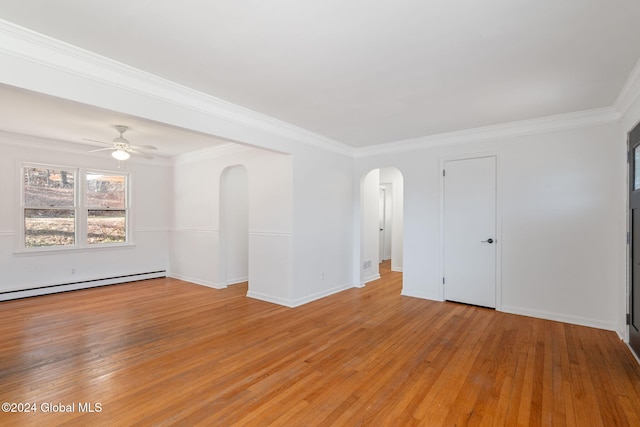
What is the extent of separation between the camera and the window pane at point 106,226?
19.1ft

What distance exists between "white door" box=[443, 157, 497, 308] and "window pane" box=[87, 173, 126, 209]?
6.25 metres

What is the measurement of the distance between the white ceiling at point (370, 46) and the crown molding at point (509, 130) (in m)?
0.21

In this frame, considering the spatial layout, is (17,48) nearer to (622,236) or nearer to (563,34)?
(563,34)

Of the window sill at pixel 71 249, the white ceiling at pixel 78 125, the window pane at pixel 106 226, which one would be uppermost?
the white ceiling at pixel 78 125

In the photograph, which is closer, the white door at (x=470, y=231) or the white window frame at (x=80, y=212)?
the white door at (x=470, y=231)

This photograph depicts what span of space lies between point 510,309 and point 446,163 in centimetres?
228

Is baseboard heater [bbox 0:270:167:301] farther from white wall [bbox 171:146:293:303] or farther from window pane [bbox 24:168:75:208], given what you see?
window pane [bbox 24:168:75:208]

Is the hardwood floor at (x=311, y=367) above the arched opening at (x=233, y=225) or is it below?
below

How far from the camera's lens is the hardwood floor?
6.85 feet

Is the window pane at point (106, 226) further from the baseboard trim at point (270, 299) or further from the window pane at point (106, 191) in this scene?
the baseboard trim at point (270, 299)

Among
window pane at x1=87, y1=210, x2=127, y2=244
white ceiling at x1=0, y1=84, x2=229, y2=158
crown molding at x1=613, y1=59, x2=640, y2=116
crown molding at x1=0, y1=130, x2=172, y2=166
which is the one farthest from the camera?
window pane at x1=87, y1=210, x2=127, y2=244

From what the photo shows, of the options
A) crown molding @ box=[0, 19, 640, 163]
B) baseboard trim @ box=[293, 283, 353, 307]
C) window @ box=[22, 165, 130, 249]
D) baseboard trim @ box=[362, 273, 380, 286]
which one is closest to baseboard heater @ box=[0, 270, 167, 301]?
window @ box=[22, 165, 130, 249]

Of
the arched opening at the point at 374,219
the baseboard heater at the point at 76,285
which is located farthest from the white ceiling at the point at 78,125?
the arched opening at the point at 374,219

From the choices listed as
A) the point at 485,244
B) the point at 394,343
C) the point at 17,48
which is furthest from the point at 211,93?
the point at 485,244
